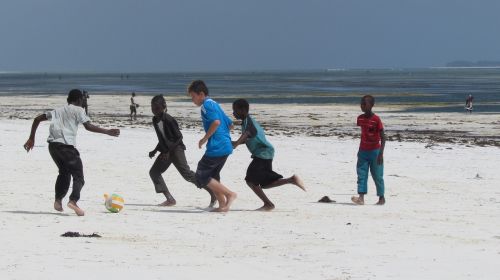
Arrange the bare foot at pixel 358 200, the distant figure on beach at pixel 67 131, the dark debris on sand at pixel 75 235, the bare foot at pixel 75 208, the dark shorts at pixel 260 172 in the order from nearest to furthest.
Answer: the dark debris on sand at pixel 75 235
the distant figure on beach at pixel 67 131
the bare foot at pixel 75 208
the dark shorts at pixel 260 172
the bare foot at pixel 358 200

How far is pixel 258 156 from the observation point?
1089 cm

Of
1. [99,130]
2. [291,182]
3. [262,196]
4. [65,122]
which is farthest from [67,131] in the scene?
[291,182]

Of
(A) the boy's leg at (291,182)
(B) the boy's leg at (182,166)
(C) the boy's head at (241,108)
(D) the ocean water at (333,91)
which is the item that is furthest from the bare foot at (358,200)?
(D) the ocean water at (333,91)

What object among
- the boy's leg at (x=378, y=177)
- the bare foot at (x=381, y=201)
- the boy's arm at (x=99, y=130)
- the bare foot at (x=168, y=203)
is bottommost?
the bare foot at (x=168, y=203)

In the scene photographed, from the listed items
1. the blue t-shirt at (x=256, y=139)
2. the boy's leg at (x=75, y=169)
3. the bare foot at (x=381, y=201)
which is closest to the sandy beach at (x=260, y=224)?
the bare foot at (x=381, y=201)

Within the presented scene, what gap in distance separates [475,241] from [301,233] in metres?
1.67

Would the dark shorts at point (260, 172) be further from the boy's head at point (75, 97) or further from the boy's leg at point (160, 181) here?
the boy's head at point (75, 97)

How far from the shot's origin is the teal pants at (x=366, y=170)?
39.0 ft

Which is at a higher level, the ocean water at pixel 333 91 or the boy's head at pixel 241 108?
the boy's head at pixel 241 108

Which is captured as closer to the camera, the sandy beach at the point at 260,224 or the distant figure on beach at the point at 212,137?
the sandy beach at the point at 260,224

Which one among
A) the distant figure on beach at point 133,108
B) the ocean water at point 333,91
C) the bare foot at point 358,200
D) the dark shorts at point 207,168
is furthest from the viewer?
the ocean water at point 333,91

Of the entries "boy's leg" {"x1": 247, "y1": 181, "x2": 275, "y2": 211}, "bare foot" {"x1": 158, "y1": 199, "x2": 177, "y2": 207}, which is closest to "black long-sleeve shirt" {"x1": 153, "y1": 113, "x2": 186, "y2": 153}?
"bare foot" {"x1": 158, "y1": 199, "x2": 177, "y2": 207}

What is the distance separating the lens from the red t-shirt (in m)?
11.8

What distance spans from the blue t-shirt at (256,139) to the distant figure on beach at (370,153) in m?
1.54
